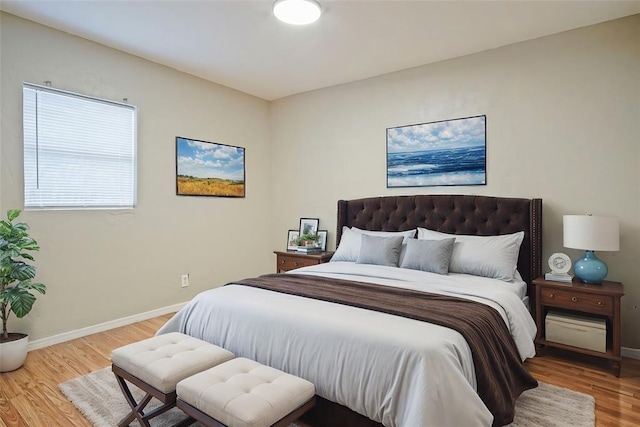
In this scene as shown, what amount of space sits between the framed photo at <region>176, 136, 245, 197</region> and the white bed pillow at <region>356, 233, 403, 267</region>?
6.74ft

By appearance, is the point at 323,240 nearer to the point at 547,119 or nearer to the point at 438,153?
the point at 438,153

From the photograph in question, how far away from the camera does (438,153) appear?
12.5ft

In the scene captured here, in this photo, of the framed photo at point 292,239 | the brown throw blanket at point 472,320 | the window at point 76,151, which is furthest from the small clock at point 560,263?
the window at point 76,151

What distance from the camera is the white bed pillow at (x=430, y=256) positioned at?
3051 mm

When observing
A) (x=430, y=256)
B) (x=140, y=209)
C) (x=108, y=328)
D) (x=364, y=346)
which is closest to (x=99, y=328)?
(x=108, y=328)

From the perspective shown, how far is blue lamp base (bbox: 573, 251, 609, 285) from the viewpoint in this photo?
2762 millimetres

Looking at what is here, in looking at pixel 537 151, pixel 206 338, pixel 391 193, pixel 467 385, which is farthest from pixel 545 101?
pixel 206 338

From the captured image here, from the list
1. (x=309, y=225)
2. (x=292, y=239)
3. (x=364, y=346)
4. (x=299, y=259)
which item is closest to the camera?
(x=364, y=346)

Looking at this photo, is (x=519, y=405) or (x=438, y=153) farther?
(x=438, y=153)

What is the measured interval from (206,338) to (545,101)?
3367 mm

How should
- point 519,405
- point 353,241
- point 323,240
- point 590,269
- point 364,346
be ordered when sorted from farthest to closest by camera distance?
point 323,240 → point 353,241 → point 590,269 → point 519,405 → point 364,346

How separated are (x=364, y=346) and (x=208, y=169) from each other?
11.0ft

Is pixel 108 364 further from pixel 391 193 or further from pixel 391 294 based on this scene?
pixel 391 193

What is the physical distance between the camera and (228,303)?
7.66ft
